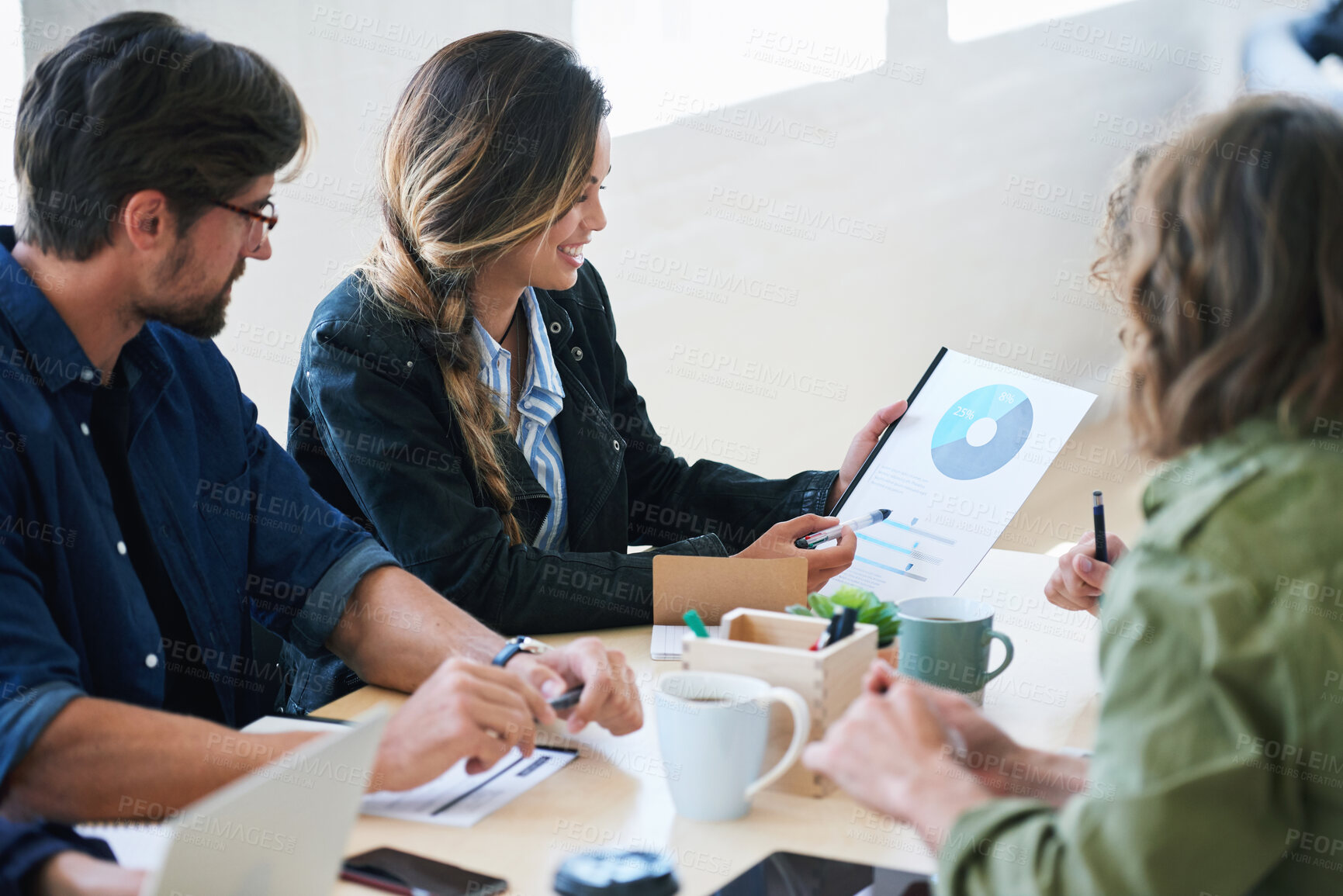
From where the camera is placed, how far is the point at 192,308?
127 centimetres

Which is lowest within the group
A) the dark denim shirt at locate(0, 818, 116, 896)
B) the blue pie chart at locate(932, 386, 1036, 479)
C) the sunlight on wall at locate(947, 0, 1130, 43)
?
the dark denim shirt at locate(0, 818, 116, 896)

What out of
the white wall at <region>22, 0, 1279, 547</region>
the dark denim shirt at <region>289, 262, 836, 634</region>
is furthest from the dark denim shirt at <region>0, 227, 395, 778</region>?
the white wall at <region>22, 0, 1279, 547</region>

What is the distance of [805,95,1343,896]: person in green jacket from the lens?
0.62m

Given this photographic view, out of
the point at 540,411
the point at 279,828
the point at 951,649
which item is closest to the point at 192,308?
the point at 540,411

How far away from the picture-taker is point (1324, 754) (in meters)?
0.63

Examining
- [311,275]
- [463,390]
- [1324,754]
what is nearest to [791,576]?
[463,390]

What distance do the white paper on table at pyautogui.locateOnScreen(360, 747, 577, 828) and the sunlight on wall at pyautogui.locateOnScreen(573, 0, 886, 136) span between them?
8.80 feet

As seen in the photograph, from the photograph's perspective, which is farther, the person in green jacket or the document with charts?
the document with charts

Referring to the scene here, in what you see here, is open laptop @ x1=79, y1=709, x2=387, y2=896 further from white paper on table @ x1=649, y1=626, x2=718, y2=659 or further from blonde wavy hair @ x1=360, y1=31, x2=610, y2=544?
blonde wavy hair @ x1=360, y1=31, x2=610, y2=544

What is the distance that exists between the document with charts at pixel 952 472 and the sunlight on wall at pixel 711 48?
212cm

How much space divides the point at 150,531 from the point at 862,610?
2.62 feet

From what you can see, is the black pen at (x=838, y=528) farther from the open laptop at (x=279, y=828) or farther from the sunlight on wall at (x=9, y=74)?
the sunlight on wall at (x=9, y=74)

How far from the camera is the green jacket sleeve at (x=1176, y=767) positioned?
0.62 m

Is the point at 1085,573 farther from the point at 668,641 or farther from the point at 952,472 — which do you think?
the point at 668,641
